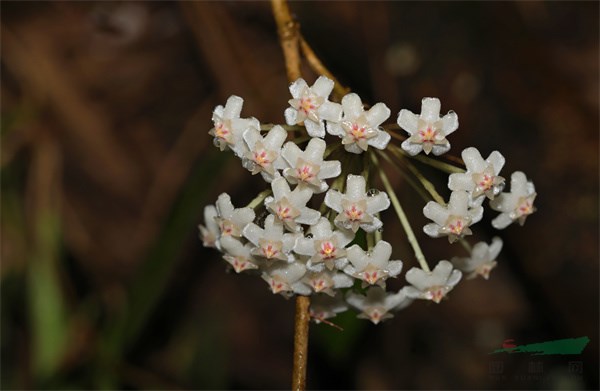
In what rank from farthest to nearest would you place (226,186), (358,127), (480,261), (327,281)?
(226,186) → (480,261) → (327,281) → (358,127)

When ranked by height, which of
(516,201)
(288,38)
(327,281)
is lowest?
(327,281)

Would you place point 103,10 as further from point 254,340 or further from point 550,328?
point 550,328

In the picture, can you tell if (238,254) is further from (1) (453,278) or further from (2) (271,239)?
(1) (453,278)

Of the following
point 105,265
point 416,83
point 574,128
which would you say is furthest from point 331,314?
point 105,265

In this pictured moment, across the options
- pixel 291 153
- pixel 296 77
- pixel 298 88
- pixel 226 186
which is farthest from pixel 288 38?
pixel 226 186

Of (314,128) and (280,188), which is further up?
(314,128)

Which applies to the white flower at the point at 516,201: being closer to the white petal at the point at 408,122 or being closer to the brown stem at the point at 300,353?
the white petal at the point at 408,122

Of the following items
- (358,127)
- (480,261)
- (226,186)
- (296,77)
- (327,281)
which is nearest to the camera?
(358,127)

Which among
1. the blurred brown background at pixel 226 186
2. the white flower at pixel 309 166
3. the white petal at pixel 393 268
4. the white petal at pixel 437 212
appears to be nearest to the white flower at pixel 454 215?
the white petal at pixel 437 212
